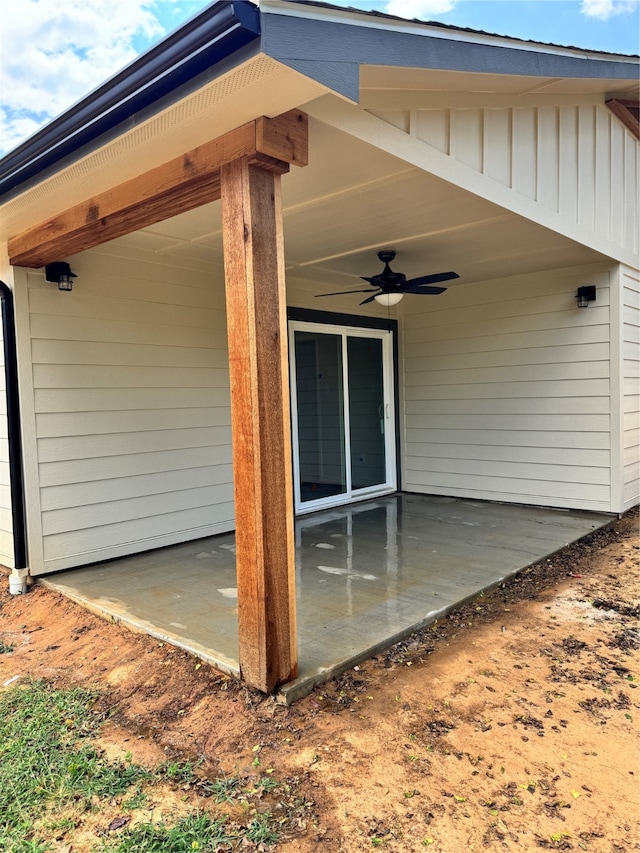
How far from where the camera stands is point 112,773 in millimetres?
2055

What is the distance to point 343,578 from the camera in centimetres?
397

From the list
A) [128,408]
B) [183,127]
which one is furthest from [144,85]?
[128,408]

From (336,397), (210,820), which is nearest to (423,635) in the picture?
(210,820)

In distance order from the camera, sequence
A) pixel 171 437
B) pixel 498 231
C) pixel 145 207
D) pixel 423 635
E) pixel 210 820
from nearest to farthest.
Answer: pixel 210 820 < pixel 145 207 < pixel 423 635 < pixel 498 231 < pixel 171 437

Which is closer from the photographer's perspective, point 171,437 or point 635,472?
point 171,437

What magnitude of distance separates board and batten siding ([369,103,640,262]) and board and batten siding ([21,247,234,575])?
8.74 ft

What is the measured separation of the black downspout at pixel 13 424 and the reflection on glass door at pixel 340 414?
2806 millimetres

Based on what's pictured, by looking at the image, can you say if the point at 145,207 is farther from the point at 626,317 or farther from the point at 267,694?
the point at 626,317

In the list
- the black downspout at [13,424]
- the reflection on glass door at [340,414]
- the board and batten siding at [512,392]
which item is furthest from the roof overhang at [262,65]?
the reflection on glass door at [340,414]

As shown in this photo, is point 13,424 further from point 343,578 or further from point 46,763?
point 343,578

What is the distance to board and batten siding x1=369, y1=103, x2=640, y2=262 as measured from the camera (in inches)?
128

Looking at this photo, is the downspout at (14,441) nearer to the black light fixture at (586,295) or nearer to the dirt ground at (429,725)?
the dirt ground at (429,725)

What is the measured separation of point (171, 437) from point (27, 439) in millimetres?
1215

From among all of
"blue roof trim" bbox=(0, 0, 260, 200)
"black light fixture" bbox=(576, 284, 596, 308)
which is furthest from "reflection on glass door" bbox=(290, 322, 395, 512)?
"blue roof trim" bbox=(0, 0, 260, 200)
